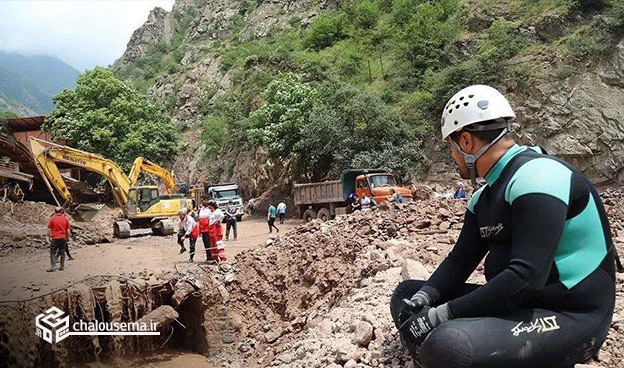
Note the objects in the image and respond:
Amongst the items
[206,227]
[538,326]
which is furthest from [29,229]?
[538,326]

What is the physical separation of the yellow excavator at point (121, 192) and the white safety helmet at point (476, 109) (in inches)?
618

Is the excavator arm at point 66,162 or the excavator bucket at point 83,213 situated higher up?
the excavator arm at point 66,162

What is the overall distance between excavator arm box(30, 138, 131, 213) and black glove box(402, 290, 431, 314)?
16566 millimetres

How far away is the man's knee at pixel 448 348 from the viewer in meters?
1.87

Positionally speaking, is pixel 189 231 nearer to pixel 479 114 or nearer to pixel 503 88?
pixel 479 114

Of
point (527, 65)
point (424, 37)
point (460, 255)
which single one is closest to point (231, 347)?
point (460, 255)

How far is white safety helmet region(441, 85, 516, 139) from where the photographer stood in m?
2.16

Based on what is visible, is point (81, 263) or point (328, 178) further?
point (328, 178)

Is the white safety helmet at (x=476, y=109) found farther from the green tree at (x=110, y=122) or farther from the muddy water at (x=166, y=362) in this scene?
the green tree at (x=110, y=122)

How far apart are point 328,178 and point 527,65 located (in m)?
10.9

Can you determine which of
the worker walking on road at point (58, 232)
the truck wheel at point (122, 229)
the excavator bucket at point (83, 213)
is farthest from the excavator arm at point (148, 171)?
the worker walking on road at point (58, 232)

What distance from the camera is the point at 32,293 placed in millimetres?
7430

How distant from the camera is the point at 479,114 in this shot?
7.13ft

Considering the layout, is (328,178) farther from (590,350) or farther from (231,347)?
(590,350)
